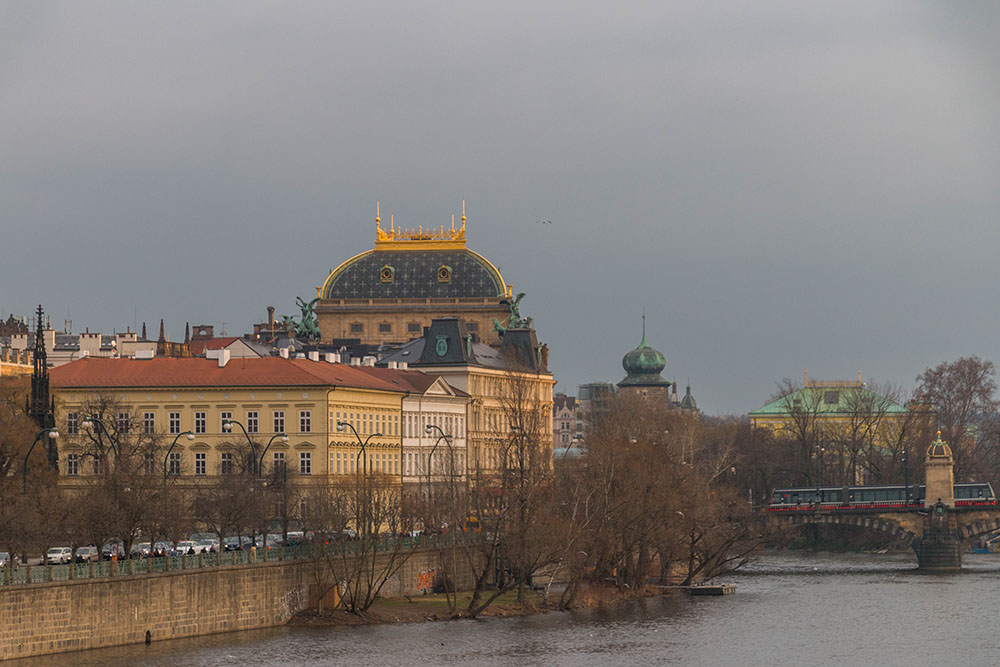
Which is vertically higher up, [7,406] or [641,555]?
[7,406]

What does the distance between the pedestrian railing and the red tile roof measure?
86.6ft

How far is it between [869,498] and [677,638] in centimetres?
6220

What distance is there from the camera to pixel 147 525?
8862 cm

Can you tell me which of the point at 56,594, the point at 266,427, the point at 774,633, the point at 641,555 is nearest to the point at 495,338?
the point at 266,427

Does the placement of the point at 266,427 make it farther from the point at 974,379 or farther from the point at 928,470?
the point at 974,379

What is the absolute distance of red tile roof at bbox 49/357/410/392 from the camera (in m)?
128

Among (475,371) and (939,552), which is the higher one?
(475,371)

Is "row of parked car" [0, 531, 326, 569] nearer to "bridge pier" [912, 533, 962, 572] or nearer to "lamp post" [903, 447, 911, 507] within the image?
"bridge pier" [912, 533, 962, 572]

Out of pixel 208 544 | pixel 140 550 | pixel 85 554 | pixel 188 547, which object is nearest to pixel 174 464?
pixel 208 544

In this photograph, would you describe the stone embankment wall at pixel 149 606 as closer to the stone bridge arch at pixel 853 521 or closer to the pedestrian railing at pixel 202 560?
the pedestrian railing at pixel 202 560

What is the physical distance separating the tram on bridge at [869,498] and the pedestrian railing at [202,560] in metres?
53.0

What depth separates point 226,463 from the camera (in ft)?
412

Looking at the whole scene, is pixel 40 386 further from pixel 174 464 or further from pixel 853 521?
pixel 853 521

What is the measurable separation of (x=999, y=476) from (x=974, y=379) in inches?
400
